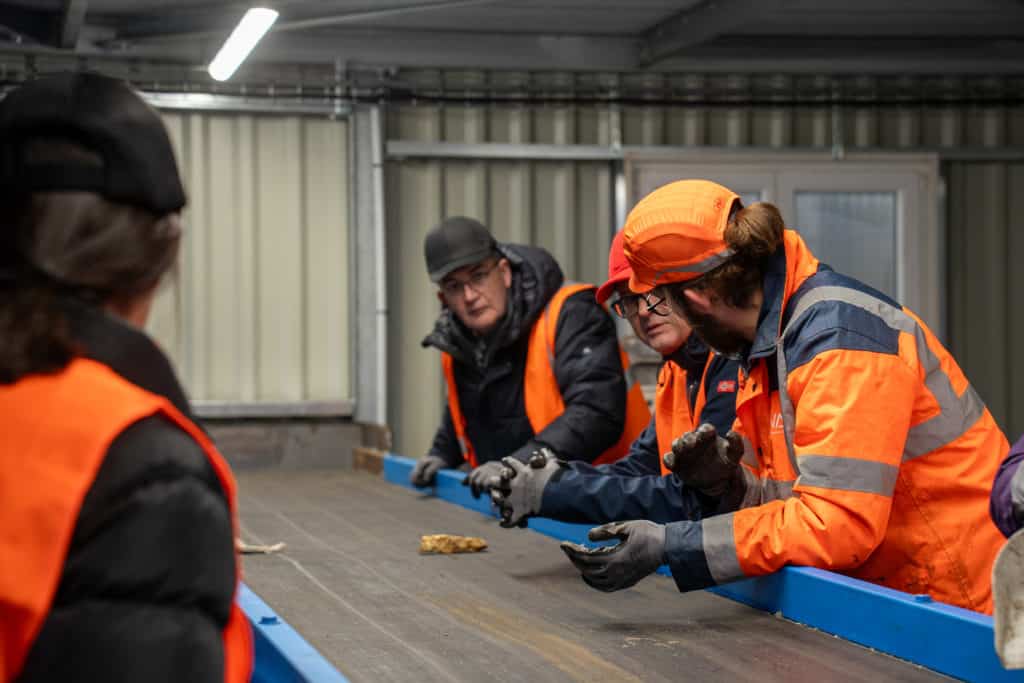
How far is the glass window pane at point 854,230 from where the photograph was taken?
8703 mm

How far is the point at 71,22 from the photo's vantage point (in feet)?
21.9

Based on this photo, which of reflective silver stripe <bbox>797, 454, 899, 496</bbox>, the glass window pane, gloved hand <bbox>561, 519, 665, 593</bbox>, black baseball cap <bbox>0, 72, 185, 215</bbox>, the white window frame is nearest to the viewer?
black baseball cap <bbox>0, 72, 185, 215</bbox>

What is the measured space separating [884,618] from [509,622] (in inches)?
30.7

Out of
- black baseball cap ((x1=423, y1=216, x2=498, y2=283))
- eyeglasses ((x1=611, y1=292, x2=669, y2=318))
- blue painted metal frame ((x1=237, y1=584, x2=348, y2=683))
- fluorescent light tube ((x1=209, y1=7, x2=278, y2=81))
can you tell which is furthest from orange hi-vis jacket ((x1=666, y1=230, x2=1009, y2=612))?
fluorescent light tube ((x1=209, y1=7, x2=278, y2=81))

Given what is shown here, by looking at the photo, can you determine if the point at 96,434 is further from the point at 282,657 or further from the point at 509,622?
the point at 509,622

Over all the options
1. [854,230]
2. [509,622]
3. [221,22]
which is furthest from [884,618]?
[854,230]

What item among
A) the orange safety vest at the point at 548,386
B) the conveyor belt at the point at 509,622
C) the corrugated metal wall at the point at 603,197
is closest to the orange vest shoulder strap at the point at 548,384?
the orange safety vest at the point at 548,386

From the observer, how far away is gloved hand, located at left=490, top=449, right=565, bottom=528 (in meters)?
3.26

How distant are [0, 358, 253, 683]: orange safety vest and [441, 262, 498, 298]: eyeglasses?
11.9 feet

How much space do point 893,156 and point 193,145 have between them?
191 inches

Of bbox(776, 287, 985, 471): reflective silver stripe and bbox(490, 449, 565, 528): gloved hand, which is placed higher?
bbox(776, 287, 985, 471): reflective silver stripe

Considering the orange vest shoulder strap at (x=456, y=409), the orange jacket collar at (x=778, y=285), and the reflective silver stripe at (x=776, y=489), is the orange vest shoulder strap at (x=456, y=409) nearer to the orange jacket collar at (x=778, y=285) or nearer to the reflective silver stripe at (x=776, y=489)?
the reflective silver stripe at (x=776, y=489)

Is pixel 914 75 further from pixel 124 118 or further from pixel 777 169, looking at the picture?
pixel 124 118

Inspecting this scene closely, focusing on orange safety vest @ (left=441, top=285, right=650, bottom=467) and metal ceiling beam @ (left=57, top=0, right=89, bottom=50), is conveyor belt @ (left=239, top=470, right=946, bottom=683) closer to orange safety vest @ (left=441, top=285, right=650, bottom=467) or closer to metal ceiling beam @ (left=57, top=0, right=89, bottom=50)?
orange safety vest @ (left=441, top=285, right=650, bottom=467)
